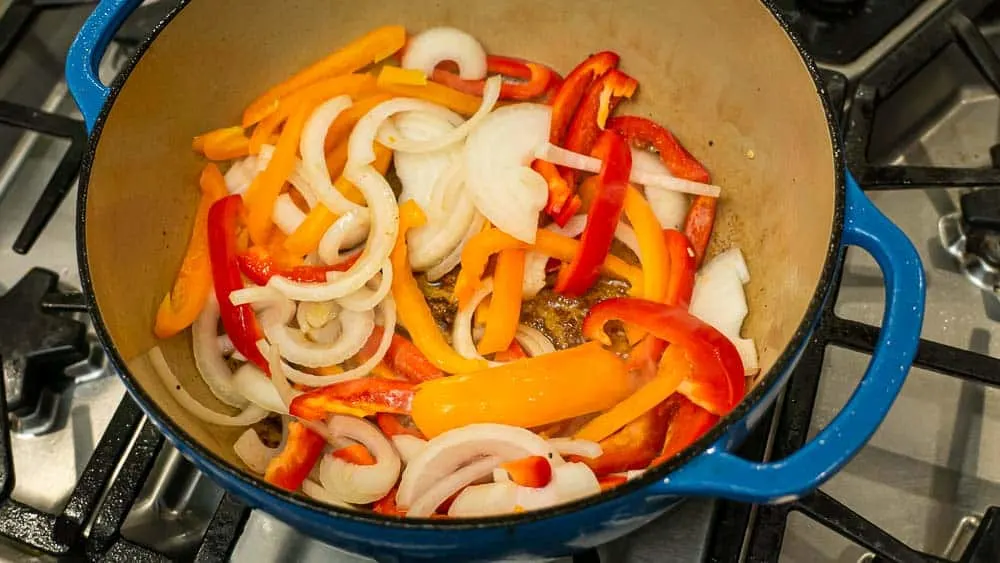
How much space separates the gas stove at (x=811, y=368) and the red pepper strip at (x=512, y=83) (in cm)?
35

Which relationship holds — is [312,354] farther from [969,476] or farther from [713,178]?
[969,476]

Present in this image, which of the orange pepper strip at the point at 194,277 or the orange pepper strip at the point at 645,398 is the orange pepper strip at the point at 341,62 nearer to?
the orange pepper strip at the point at 194,277

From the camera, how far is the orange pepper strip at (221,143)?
1.05 meters

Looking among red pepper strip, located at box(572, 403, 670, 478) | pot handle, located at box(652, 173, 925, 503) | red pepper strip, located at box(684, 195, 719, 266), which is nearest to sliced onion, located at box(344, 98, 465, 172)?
red pepper strip, located at box(684, 195, 719, 266)

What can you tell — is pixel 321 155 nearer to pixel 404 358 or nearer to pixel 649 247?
pixel 404 358

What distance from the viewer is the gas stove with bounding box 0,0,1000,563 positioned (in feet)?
2.92

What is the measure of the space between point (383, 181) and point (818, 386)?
0.54 metres

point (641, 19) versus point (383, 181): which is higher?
point (641, 19)

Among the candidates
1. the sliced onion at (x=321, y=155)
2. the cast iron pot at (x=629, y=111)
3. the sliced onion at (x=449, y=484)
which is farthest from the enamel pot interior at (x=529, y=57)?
the sliced onion at (x=449, y=484)

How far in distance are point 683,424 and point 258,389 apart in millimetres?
443

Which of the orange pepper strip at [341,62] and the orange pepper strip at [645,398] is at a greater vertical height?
the orange pepper strip at [341,62]

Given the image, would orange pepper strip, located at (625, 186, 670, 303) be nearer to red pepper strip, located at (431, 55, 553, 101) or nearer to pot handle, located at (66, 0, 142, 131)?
red pepper strip, located at (431, 55, 553, 101)

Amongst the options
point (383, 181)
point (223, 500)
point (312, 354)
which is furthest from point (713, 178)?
point (223, 500)

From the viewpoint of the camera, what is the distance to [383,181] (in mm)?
1029
